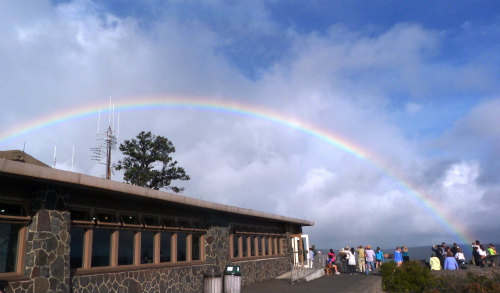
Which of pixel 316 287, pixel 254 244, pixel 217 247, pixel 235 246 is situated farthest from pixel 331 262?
pixel 217 247

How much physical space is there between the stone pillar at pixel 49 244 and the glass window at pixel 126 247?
211 cm

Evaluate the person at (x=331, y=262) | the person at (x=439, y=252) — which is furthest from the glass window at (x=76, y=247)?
the person at (x=439, y=252)

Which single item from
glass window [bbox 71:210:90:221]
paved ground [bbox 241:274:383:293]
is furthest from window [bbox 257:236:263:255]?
glass window [bbox 71:210:90:221]

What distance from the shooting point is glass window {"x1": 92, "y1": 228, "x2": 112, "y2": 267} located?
10.8 m

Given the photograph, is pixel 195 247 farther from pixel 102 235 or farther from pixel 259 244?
pixel 259 244

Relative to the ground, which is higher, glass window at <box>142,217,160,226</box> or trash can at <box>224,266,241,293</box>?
glass window at <box>142,217,160,226</box>

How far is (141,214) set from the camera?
41.0ft

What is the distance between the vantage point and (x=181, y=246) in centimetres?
1443

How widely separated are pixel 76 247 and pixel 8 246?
1.73 m

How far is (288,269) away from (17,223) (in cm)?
1675

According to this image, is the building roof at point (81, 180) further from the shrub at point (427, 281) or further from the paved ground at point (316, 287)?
the shrub at point (427, 281)

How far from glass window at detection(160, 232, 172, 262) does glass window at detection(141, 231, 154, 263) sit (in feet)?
1.58

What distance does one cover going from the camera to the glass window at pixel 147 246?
496 inches

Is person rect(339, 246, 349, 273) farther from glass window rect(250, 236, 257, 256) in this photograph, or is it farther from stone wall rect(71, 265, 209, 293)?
stone wall rect(71, 265, 209, 293)
